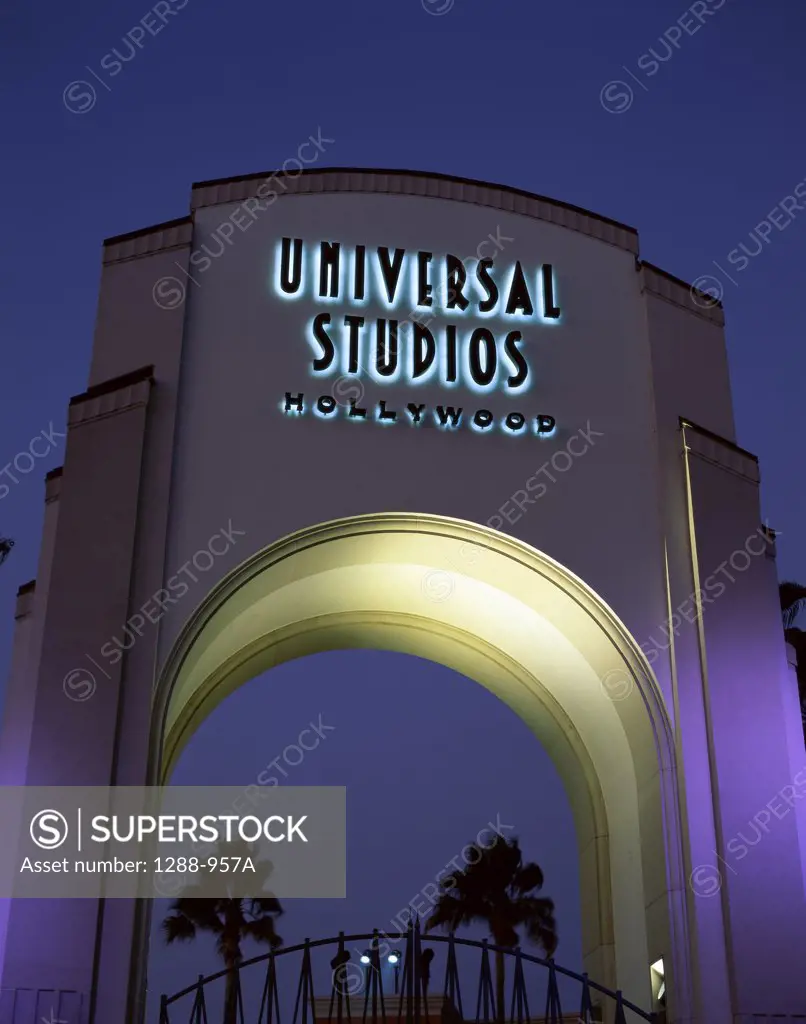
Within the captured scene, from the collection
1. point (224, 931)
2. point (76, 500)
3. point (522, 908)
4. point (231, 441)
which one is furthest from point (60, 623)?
point (522, 908)

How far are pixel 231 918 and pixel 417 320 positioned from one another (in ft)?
61.7

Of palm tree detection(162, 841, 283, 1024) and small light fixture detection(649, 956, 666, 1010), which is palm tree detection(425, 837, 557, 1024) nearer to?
palm tree detection(162, 841, 283, 1024)

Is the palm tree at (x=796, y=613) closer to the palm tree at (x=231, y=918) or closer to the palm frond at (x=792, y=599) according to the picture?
the palm frond at (x=792, y=599)

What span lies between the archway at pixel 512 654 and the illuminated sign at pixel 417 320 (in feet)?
4.43

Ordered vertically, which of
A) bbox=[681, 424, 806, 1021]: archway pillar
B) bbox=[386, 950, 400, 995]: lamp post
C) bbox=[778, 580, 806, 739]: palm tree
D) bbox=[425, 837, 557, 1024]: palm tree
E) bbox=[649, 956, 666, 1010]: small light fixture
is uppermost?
bbox=[778, 580, 806, 739]: palm tree

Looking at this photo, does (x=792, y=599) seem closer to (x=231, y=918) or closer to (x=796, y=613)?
(x=796, y=613)

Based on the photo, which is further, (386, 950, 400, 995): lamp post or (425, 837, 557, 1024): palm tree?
(425, 837, 557, 1024): palm tree

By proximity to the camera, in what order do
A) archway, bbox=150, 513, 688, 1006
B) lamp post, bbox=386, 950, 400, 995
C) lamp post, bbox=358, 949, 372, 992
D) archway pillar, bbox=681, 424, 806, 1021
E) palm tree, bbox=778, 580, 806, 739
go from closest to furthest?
archway pillar, bbox=681, 424, 806, 1021
lamp post, bbox=358, 949, 372, 992
archway, bbox=150, 513, 688, 1006
lamp post, bbox=386, 950, 400, 995
palm tree, bbox=778, 580, 806, 739

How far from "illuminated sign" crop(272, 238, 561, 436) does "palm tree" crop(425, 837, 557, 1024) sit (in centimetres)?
2291

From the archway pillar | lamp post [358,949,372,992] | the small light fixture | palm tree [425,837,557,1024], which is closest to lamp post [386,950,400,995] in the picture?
lamp post [358,949,372,992]

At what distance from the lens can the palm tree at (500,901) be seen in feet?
109

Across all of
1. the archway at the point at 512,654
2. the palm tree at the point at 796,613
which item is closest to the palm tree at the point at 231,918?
the palm tree at the point at 796,613

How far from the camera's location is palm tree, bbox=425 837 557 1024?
33.1 metres

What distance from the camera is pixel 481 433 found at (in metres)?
12.8
